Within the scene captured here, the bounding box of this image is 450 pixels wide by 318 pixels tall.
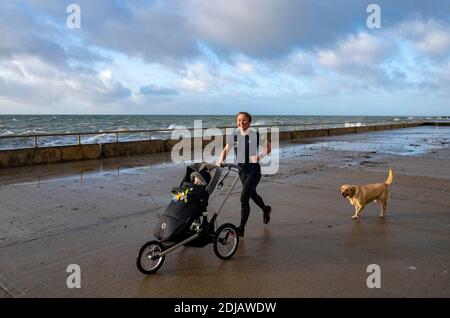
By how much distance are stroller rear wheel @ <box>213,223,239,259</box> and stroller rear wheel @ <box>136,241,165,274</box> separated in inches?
26.0

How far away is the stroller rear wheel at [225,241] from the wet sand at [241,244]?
0.12 metres

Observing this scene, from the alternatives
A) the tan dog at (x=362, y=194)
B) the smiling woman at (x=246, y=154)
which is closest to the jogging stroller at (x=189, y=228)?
the smiling woman at (x=246, y=154)

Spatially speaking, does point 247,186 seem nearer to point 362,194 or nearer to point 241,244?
point 241,244

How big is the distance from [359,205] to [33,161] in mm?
11152

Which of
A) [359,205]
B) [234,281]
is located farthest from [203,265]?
[359,205]

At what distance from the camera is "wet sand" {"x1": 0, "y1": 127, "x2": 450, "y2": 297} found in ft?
12.7

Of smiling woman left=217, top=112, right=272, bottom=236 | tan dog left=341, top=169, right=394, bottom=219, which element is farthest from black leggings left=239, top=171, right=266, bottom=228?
tan dog left=341, top=169, right=394, bottom=219

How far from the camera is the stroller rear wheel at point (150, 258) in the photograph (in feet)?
13.5

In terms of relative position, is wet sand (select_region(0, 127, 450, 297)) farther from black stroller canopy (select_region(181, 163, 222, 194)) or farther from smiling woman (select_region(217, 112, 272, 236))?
black stroller canopy (select_region(181, 163, 222, 194))

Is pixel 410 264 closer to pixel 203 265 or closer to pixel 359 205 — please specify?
pixel 359 205

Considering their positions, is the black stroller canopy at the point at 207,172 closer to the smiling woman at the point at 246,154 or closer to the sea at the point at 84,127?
the smiling woman at the point at 246,154

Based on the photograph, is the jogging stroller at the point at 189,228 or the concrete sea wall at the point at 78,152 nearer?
the jogging stroller at the point at 189,228

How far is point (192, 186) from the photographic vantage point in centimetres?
446

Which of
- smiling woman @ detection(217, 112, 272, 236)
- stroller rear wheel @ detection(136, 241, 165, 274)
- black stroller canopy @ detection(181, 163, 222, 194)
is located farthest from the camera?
smiling woman @ detection(217, 112, 272, 236)
